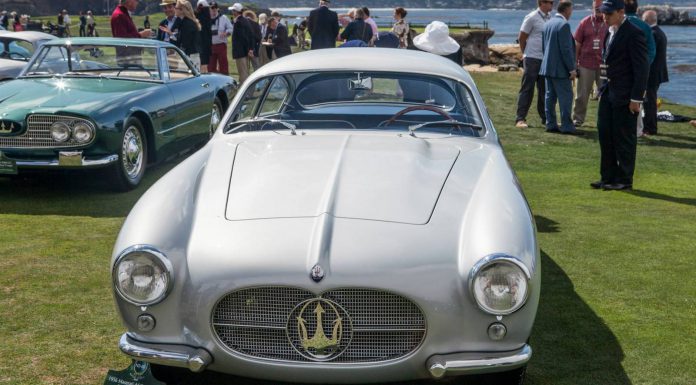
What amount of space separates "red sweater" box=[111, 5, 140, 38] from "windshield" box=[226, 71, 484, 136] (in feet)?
23.6

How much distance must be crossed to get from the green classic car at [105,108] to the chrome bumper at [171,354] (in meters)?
3.65

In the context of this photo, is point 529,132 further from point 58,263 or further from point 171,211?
point 171,211

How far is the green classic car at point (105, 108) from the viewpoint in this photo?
7621 mm

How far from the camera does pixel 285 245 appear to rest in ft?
11.8

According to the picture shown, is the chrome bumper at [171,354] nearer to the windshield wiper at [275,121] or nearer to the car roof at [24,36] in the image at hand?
the windshield wiper at [275,121]

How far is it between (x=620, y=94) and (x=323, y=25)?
7094 millimetres

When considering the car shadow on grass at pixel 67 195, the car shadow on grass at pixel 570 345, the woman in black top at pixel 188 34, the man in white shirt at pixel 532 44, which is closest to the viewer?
the car shadow on grass at pixel 570 345

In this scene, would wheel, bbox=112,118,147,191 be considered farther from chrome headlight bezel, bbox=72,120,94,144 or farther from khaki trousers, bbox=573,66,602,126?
khaki trousers, bbox=573,66,602,126

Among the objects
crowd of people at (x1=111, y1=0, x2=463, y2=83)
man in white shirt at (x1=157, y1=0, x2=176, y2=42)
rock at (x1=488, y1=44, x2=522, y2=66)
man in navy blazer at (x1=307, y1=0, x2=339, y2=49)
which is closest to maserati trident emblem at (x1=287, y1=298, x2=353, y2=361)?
crowd of people at (x1=111, y1=0, x2=463, y2=83)

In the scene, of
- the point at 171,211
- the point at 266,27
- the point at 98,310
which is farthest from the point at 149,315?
the point at 266,27

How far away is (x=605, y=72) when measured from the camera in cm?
875

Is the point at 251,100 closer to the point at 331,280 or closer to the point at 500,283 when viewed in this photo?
the point at 331,280

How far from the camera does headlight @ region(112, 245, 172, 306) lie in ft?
11.9

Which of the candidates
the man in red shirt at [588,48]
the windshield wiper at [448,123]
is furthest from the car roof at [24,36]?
the windshield wiper at [448,123]
